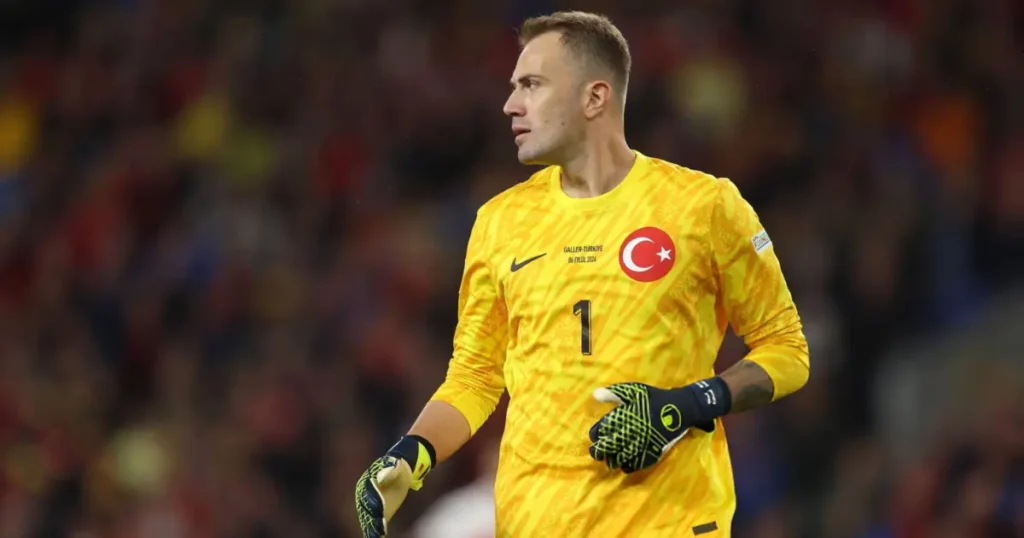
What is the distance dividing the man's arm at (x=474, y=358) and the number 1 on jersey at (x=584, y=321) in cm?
33

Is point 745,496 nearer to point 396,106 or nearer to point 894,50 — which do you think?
point 894,50

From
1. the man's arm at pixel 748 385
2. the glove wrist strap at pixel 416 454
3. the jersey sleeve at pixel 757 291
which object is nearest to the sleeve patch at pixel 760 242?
the jersey sleeve at pixel 757 291

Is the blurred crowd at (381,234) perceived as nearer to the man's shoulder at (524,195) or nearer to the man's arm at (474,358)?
the man's arm at (474,358)

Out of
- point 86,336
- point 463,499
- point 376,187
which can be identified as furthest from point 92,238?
point 463,499

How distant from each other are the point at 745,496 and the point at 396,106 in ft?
12.5

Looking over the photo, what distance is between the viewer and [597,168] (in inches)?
169

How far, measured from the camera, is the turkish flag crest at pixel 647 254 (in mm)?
4066

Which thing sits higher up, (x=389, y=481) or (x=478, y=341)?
(x=478, y=341)

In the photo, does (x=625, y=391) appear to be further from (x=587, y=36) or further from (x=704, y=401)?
(x=587, y=36)

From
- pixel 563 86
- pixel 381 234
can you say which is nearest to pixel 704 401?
pixel 563 86

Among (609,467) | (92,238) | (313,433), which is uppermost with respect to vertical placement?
(609,467)

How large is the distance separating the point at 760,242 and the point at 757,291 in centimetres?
13

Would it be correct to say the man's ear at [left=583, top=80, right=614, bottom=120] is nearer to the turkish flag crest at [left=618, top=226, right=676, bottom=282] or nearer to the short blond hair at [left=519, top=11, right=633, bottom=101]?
the short blond hair at [left=519, top=11, right=633, bottom=101]

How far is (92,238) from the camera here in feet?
32.2
